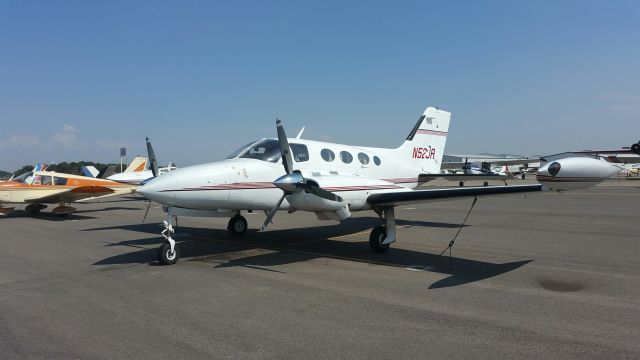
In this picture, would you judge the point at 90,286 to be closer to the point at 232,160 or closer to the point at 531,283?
the point at 232,160

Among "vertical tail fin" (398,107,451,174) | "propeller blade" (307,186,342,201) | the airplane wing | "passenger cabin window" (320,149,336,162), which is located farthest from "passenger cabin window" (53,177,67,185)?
"propeller blade" (307,186,342,201)

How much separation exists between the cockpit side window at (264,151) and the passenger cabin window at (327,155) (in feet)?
4.08

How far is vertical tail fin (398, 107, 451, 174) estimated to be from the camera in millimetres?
14190

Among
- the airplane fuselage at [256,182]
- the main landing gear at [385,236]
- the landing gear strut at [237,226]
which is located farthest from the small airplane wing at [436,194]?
the landing gear strut at [237,226]

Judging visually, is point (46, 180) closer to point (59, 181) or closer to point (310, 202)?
point (59, 181)

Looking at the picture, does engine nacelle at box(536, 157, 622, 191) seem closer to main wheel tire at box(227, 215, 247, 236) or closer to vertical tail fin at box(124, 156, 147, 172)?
main wheel tire at box(227, 215, 247, 236)

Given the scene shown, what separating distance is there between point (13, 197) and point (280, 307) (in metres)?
18.7

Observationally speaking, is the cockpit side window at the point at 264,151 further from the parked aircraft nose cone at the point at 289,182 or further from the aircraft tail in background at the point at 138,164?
the aircraft tail in background at the point at 138,164

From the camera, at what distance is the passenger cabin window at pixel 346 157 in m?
11.0

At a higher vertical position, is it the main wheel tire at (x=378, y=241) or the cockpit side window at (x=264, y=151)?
the cockpit side window at (x=264, y=151)

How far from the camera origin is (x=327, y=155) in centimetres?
1052

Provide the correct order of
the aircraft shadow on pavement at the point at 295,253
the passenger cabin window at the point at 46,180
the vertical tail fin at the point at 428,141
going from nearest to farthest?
the aircraft shadow on pavement at the point at 295,253, the vertical tail fin at the point at 428,141, the passenger cabin window at the point at 46,180

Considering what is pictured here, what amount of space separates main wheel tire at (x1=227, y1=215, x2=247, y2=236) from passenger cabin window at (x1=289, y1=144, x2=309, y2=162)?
372 cm

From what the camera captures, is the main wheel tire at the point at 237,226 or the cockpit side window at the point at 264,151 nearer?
the cockpit side window at the point at 264,151
